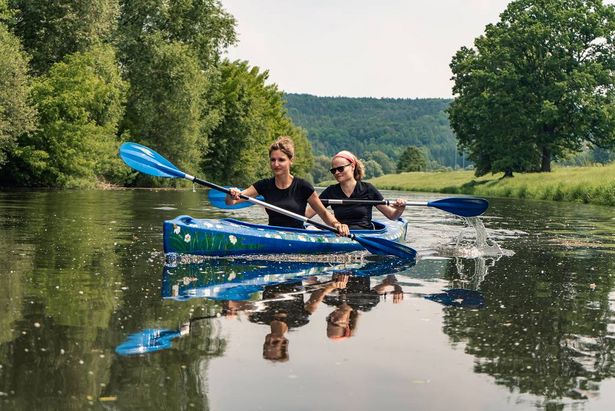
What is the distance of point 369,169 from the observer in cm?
19325

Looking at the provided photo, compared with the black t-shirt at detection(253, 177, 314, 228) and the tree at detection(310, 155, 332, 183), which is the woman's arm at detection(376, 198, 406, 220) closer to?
the black t-shirt at detection(253, 177, 314, 228)

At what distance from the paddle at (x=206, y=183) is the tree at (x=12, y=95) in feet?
72.5

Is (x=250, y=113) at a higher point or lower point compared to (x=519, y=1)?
lower

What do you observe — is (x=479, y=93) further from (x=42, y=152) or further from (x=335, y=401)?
(x=335, y=401)

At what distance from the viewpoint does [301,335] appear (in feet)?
19.6

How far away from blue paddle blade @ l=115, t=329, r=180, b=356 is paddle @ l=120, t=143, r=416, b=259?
5097mm

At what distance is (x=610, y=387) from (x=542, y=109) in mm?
47010

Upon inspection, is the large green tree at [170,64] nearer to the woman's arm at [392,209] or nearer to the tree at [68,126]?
the tree at [68,126]

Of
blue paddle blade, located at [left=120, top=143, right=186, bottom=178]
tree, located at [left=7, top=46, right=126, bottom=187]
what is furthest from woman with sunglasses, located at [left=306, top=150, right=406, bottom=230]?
tree, located at [left=7, top=46, right=126, bottom=187]

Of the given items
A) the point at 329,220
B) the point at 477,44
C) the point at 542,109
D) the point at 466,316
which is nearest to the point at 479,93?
the point at 477,44

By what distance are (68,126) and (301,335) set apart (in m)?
35.9

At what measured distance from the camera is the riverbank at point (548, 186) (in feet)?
115

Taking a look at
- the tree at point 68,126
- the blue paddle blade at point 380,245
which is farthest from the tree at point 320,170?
the blue paddle blade at point 380,245

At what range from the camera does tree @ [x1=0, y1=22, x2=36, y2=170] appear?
3259 cm
